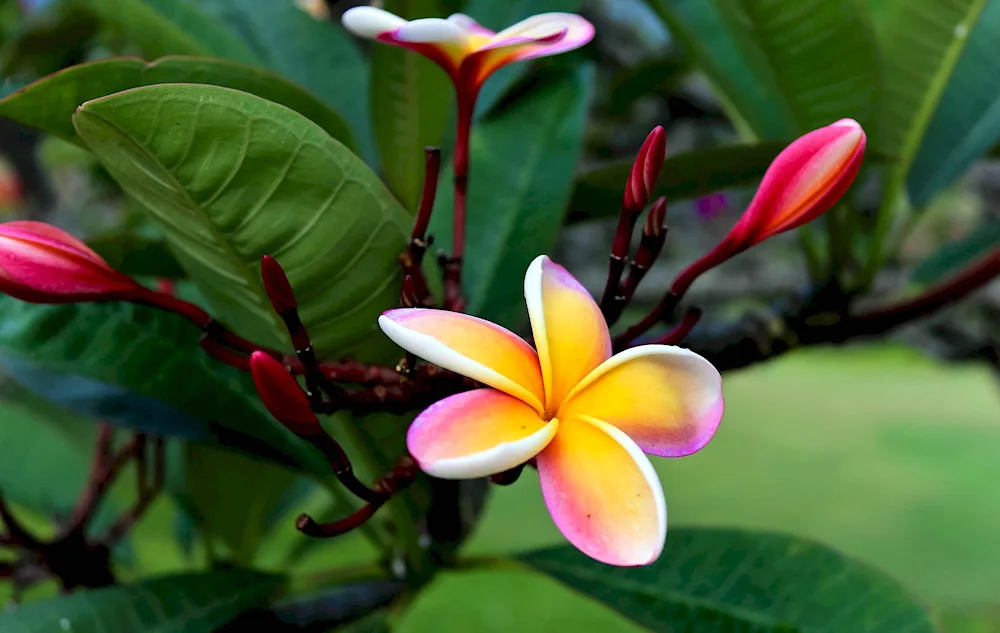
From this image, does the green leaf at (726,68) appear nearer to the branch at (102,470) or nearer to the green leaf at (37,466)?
the branch at (102,470)

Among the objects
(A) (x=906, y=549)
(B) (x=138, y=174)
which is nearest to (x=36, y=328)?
(B) (x=138, y=174)

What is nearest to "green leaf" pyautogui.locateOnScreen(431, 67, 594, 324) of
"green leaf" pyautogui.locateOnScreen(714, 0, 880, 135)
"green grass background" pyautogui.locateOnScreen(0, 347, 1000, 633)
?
"green leaf" pyautogui.locateOnScreen(714, 0, 880, 135)

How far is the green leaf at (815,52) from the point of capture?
1.59 ft

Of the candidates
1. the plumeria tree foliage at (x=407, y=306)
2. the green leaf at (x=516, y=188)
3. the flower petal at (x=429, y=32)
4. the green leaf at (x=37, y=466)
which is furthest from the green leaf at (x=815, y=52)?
the green leaf at (x=37, y=466)

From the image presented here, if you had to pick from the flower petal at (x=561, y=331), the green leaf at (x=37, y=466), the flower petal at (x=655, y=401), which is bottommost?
the green leaf at (x=37, y=466)

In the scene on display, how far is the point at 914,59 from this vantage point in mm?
568

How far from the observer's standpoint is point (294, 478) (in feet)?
2.57

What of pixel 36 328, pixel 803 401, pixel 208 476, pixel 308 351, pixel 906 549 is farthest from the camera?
pixel 803 401

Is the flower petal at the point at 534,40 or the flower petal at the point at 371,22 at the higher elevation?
the flower petal at the point at 371,22

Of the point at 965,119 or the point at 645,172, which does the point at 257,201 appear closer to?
the point at 645,172

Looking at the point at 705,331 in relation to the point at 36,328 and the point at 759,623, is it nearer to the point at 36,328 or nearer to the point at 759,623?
the point at 759,623

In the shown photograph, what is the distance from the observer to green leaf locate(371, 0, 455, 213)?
0.54 metres

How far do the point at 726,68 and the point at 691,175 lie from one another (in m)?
0.18

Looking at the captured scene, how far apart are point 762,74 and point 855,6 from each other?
0.29 ft
